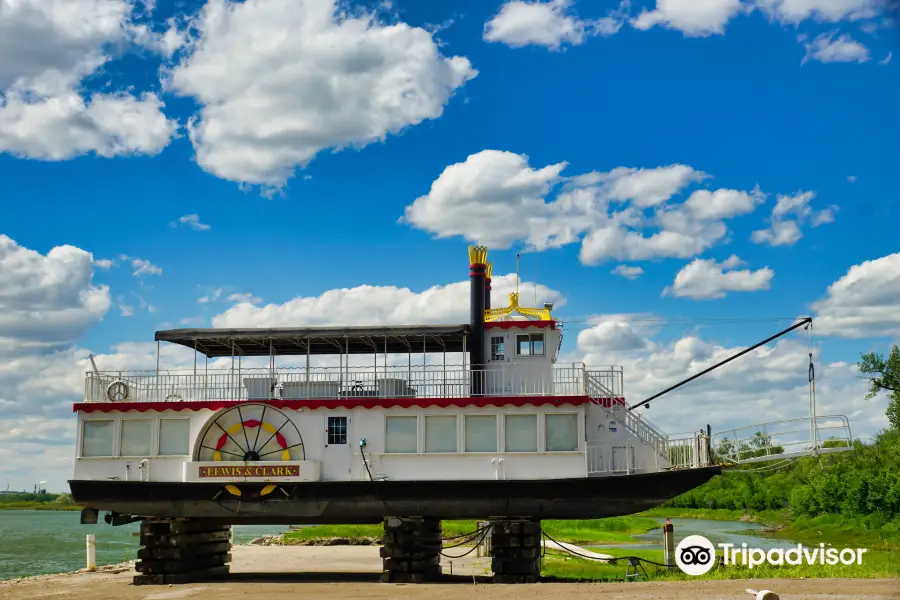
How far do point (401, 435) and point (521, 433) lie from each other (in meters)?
3.04

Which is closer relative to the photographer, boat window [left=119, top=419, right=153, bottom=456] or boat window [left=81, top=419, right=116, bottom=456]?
boat window [left=119, top=419, right=153, bottom=456]

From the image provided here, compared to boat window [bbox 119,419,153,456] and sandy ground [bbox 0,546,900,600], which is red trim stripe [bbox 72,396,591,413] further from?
sandy ground [bbox 0,546,900,600]

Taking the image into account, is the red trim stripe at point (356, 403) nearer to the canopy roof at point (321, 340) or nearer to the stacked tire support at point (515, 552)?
the canopy roof at point (321, 340)

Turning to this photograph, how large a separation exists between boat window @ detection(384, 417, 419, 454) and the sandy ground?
3.32m

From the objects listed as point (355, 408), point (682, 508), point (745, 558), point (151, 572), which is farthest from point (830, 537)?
point (682, 508)

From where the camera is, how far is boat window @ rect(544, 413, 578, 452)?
22578 millimetres

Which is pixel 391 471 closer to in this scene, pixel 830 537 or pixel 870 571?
pixel 870 571

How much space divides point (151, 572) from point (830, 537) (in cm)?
2911

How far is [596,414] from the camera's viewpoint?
2309 centimetres

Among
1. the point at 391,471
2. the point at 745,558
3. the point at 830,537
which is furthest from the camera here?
the point at 830,537

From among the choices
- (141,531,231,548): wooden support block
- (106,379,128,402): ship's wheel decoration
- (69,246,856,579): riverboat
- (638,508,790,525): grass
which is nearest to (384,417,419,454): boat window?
(69,246,856,579): riverboat

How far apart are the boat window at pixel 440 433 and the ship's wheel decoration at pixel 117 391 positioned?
8.32 m

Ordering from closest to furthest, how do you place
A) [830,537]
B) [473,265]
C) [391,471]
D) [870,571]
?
1. [870,571]
2. [391,471]
3. [473,265]
4. [830,537]

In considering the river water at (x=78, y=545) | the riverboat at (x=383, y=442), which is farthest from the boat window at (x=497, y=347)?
the river water at (x=78, y=545)
